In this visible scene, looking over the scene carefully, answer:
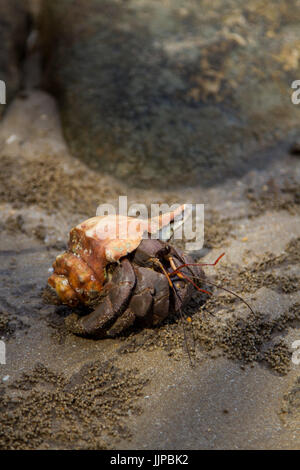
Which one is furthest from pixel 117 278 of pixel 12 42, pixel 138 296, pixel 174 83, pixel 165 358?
pixel 12 42

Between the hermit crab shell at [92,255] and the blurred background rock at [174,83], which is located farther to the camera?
the blurred background rock at [174,83]

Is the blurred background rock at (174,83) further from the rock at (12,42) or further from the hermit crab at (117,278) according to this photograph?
the hermit crab at (117,278)

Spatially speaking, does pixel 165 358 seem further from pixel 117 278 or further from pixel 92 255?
A: pixel 92 255

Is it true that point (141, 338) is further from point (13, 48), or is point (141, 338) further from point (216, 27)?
point (13, 48)

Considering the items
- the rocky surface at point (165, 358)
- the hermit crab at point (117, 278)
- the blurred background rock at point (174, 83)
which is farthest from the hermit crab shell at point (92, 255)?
the blurred background rock at point (174, 83)

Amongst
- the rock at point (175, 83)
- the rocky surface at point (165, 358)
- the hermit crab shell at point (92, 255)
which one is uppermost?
the rock at point (175, 83)
